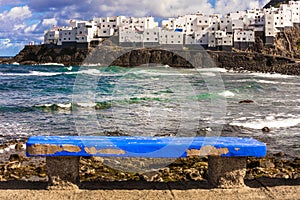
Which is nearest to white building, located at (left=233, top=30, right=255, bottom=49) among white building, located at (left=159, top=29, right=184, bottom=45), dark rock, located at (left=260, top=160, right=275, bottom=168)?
white building, located at (left=159, top=29, right=184, bottom=45)

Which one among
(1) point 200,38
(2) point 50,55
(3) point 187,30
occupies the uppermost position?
(3) point 187,30

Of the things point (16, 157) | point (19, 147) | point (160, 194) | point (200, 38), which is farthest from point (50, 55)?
point (160, 194)

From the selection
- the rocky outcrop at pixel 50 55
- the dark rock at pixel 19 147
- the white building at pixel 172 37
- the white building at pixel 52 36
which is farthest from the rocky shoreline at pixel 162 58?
the dark rock at pixel 19 147

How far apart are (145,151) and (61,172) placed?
3.07 ft

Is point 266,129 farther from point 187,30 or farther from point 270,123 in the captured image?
point 187,30

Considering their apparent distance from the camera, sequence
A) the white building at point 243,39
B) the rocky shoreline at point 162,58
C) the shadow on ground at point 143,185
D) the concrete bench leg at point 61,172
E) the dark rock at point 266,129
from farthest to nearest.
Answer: the white building at point 243,39 < the rocky shoreline at point 162,58 < the dark rock at point 266,129 < the shadow on ground at point 143,185 < the concrete bench leg at point 61,172

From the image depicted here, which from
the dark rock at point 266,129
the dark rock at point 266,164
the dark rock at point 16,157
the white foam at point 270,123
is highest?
the dark rock at point 16,157

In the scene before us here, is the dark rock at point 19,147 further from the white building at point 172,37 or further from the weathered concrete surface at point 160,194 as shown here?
the white building at point 172,37

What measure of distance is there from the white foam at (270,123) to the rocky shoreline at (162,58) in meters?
45.7

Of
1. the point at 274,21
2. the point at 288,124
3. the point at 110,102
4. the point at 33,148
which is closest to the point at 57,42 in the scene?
the point at 274,21

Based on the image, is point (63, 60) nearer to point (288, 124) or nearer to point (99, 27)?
point (99, 27)

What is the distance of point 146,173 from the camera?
6.18 m

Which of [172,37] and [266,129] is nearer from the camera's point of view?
[266,129]

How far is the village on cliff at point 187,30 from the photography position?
6962 centimetres
